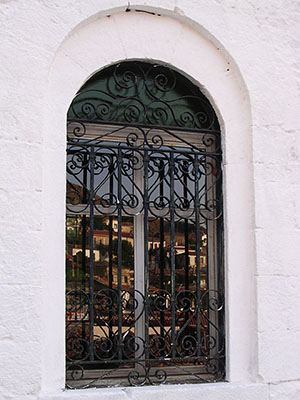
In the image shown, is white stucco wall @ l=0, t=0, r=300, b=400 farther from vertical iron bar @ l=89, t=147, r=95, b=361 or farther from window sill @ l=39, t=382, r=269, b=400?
vertical iron bar @ l=89, t=147, r=95, b=361

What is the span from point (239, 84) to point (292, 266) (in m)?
1.32

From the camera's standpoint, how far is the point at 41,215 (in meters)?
3.71

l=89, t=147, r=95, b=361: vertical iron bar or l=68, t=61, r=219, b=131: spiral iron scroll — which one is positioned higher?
l=68, t=61, r=219, b=131: spiral iron scroll

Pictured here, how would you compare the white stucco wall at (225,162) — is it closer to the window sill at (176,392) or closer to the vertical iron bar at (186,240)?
the window sill at (176,392)

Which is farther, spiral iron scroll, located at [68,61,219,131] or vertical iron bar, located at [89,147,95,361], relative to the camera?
spiral iron scroll, located at [68,61,219,131]

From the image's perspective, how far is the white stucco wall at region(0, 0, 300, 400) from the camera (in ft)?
11.9

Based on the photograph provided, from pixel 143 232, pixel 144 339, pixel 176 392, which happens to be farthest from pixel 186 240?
pixel 176 392

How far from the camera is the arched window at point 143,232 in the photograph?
4.05m

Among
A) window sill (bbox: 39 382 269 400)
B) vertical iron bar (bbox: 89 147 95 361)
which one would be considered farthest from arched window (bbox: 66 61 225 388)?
window sill (bbox: 39 382 269 400)

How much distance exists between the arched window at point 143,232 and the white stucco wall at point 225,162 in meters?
0.16

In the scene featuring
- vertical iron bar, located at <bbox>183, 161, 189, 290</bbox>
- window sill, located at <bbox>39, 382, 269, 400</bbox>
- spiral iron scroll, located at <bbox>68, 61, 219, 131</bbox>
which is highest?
spiral iron scroll, located at <bbox>68, 61, 219, 131</bbox>

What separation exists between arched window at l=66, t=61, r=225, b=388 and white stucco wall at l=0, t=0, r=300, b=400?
0.16 metres

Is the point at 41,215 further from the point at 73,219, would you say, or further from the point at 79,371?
the point at 79,371

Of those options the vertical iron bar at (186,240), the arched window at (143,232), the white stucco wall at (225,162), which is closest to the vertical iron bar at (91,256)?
the arched window at (143,232)
